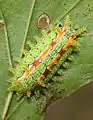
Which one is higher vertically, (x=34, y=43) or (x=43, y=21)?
(x=43, y=21)

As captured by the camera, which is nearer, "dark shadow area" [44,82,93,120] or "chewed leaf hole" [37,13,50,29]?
"chewed leaf hole" [37,13,50,29]

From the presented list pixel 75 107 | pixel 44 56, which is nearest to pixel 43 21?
pixel 44 56

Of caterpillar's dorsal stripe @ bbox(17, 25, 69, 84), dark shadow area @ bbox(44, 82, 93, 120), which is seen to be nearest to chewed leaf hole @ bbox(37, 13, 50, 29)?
caterpillar's dorsal stripe @ bbox(17, 25, 69, 84)

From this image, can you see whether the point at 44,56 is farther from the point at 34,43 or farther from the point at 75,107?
the point at 75,107

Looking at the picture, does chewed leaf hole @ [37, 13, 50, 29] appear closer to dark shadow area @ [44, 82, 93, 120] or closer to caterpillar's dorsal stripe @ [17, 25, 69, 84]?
caterpillar's dorsal stripe @ [17, 25, 69, 84]

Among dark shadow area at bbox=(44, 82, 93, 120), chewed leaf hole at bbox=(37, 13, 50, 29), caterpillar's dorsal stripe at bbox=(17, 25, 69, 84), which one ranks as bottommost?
dark shadow area at bbox=(44, 82, 93, 120)

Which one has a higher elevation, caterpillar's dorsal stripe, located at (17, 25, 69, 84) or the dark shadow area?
caterpillar's dorsal stripe, located at (17, 25, 69, 84)

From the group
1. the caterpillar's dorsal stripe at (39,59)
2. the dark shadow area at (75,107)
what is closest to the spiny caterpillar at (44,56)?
the caterpillar's dorsal stripe at (39,59)
